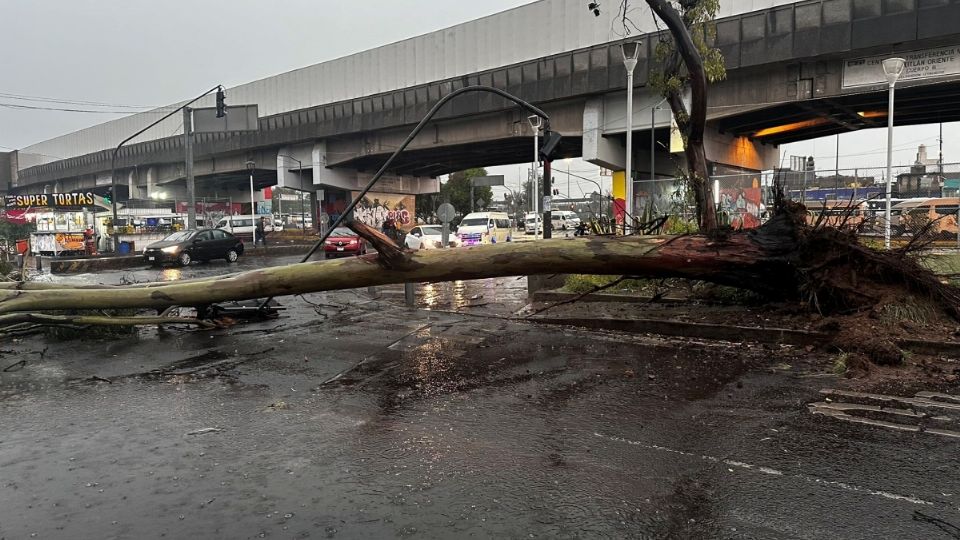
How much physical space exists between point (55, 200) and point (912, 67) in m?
39.7

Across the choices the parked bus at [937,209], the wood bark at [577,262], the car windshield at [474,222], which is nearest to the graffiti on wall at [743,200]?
the parked bus at [937,209]

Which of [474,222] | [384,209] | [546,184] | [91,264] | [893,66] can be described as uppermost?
[893,66]

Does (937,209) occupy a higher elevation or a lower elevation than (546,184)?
lower

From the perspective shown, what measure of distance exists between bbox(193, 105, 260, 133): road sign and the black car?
337 inches

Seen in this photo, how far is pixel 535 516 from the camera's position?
138 inches

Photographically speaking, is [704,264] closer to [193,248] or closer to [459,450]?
[459,450]

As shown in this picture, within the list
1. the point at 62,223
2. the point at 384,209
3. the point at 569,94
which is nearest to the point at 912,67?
the point at 569,94

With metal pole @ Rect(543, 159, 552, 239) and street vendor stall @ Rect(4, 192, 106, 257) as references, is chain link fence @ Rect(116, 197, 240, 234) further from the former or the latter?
metal pole @ Rect(543, 159, 552, 239)

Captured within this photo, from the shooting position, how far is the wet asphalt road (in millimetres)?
3484

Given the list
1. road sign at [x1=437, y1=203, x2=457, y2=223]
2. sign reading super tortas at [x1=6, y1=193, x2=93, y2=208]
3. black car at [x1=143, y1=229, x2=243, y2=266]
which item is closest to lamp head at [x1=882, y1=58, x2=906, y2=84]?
road sign at [x1=437, y1=203, x2=457, y2=223]

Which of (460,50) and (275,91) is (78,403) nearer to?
(460,50)

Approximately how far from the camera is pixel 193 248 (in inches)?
973

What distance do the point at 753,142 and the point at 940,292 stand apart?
27.0 metres

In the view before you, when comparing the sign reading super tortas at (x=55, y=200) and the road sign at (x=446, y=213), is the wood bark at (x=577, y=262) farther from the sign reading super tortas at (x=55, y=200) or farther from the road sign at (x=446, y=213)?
the sign reading super tortas at (x=55, y=200)
